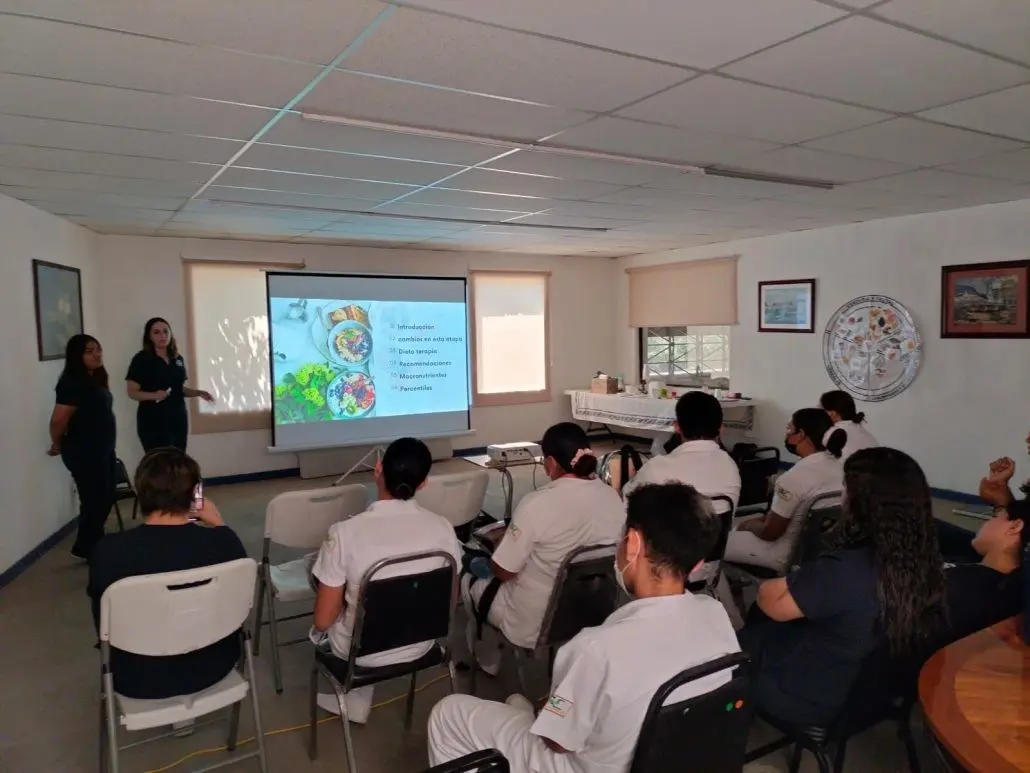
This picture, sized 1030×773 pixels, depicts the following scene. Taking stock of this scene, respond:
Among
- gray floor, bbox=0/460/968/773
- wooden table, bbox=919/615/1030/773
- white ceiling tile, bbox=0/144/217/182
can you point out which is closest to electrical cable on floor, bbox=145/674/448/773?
gray floor, bbox=0/460/968/773

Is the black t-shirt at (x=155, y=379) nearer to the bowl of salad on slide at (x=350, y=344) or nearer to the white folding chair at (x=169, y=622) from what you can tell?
the bowl of salad on slide at (x=350, y=344)

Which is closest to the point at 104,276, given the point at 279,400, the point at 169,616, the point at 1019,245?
the point at 279,400

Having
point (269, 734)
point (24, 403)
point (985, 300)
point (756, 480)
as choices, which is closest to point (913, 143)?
point (756, 480)

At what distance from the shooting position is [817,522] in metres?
3.02

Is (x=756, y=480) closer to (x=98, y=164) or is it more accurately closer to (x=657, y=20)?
(x=657, y=20)

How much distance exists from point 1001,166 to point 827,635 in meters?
3.61

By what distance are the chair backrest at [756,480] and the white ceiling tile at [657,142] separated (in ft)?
5.76

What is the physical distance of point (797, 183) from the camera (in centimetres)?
447

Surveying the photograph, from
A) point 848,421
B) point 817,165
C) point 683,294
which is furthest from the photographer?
point 683,294

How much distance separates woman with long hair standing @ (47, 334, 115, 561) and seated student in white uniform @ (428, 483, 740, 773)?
12.8ft

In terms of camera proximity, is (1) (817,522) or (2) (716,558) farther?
(1) (817,522)

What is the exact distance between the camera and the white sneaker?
2.59 m

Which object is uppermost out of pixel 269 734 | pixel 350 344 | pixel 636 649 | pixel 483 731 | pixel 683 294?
pixel 683 294

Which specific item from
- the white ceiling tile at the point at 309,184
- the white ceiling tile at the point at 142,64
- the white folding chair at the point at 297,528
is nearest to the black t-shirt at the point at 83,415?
the white ceiling tile at the point at 309,184
